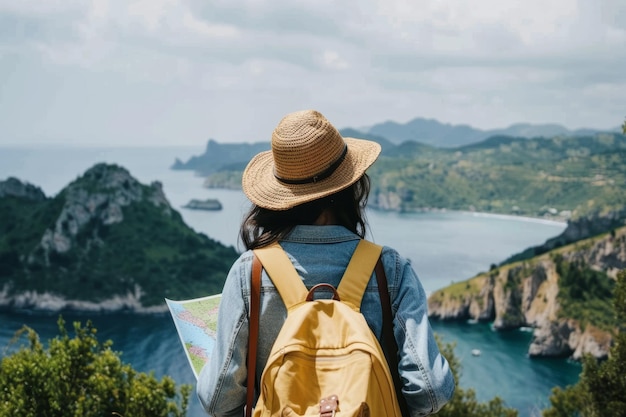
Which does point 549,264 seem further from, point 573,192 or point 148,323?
point 573,192

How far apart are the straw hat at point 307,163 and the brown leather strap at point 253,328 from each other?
0.78 feet

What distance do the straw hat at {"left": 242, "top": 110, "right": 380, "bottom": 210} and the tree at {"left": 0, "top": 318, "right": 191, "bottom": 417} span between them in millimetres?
8934

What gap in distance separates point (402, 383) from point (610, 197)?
177186mm

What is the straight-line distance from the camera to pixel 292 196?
2107 mm

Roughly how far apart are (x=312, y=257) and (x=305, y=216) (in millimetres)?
171

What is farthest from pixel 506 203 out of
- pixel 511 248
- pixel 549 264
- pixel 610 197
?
pixel 549 264

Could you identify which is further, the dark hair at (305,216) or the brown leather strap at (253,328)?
the dark hair at (305,216)

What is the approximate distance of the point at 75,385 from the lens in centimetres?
1185

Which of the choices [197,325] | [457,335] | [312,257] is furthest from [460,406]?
[457,335]

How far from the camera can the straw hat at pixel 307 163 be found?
2.10 m

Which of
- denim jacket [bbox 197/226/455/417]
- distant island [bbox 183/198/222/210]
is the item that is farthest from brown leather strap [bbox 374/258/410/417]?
distant island [bbox 183/198/222/210]

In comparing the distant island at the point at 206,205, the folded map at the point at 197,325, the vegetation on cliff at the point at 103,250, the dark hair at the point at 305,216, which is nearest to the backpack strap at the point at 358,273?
the dark hair at the point at 305,216

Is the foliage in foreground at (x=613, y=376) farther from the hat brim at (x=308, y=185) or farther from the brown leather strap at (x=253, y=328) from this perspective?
the brown leather strap at (x=253, y=328)

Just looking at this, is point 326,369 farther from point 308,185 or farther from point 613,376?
point 613,376
